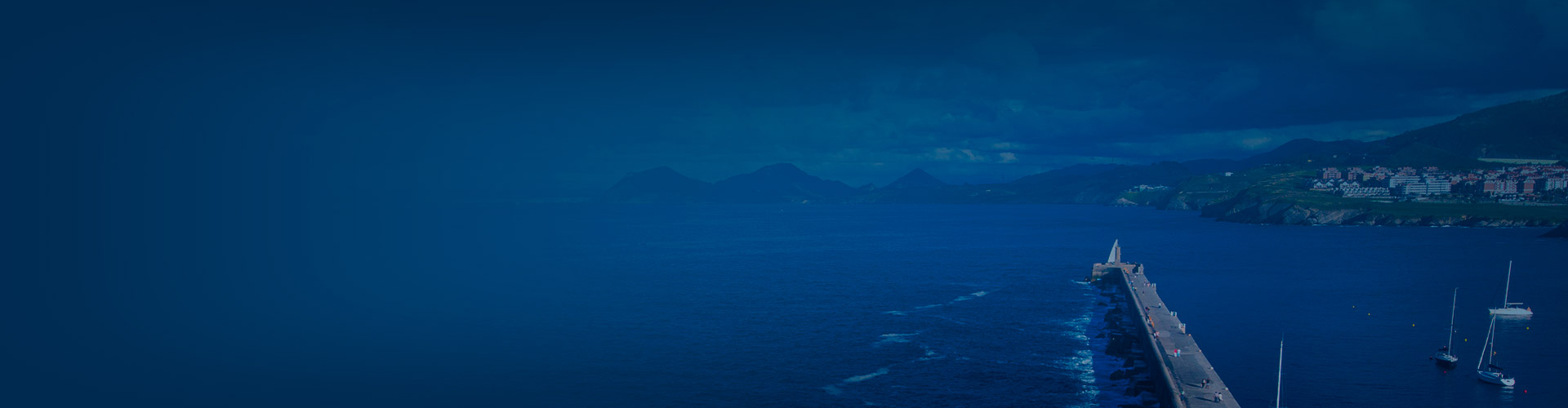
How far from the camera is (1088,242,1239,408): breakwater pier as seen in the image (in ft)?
125

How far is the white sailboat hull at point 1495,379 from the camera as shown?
4441 centimetres

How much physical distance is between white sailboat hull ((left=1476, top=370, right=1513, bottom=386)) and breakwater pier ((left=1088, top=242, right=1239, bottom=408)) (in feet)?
44.3

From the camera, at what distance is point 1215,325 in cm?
6394

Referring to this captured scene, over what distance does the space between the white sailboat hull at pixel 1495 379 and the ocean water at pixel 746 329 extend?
706 millimetres

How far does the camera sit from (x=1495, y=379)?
148ft

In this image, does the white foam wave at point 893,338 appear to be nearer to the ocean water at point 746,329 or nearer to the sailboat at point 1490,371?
the ocean water at point 746,329

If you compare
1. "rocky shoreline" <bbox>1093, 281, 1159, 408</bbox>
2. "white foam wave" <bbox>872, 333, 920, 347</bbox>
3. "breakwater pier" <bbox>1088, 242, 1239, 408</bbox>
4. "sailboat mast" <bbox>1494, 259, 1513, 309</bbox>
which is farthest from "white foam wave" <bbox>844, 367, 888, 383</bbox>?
"sailboat mast" <bbox>1494, 259, 1513, 309</bbox>

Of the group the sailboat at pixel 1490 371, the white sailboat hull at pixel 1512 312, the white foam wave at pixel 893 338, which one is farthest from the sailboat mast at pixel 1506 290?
the white foam wave at pixel 893 338

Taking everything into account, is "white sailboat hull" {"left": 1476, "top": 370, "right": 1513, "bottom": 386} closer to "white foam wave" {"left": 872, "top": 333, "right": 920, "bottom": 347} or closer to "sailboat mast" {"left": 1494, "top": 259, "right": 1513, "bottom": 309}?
"sailboat mast" {"left": 1494, "top": 259, "right": 1513, "bottom": 309}

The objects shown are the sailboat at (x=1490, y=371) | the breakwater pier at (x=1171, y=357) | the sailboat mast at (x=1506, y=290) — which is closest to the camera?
the breakwater pier at (x=1171, y=357)

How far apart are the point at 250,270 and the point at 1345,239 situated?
181m

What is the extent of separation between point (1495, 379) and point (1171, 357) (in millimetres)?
17215

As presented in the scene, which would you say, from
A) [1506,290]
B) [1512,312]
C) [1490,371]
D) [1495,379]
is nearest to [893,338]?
[1495,379]

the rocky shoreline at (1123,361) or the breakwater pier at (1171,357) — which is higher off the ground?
the breakwater pier at (1171,357)
